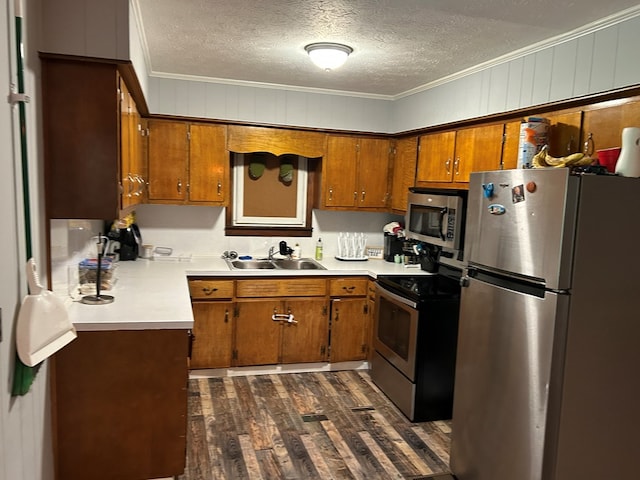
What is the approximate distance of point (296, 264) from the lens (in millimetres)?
4402

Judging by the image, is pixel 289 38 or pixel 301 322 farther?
pixel 301 322


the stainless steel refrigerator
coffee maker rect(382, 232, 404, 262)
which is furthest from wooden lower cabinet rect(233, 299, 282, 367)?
the stainless steel refrigerator

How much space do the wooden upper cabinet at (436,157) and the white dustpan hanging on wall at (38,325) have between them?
272cm

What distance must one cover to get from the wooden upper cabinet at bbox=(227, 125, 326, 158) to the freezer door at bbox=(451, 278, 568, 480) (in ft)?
7.21

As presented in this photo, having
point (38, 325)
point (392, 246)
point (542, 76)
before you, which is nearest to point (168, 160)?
point (392, 246)

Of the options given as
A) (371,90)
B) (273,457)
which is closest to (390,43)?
(371,90)

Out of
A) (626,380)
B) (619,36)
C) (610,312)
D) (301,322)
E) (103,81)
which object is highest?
(619,36)

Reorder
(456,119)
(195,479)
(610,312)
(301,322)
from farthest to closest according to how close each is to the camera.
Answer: (301,322), (456,119), (195,479), (610,312)

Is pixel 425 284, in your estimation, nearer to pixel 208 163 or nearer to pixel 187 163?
pixel 208 163

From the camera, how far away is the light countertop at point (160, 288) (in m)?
2.27

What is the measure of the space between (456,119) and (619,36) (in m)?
1.31

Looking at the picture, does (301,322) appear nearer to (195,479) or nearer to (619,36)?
(195,479)

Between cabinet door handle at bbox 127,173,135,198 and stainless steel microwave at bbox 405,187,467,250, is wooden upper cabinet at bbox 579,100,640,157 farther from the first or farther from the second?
cabinet door handle at bbox 127,173,135,198

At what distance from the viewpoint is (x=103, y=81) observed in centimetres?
211
